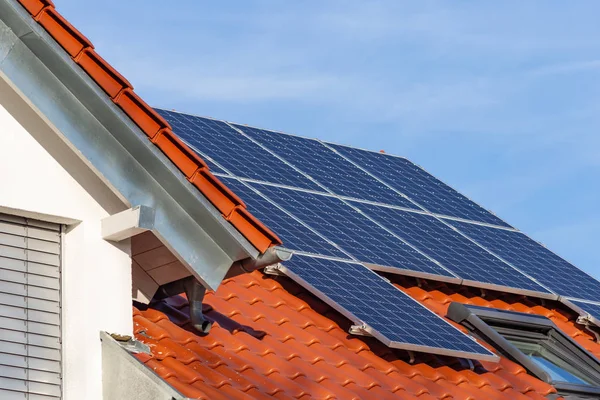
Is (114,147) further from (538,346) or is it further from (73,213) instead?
(538,346)

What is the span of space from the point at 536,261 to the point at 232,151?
3.79m

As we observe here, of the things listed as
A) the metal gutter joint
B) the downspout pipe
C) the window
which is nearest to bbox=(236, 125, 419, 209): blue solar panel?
the window

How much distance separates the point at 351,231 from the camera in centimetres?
1409

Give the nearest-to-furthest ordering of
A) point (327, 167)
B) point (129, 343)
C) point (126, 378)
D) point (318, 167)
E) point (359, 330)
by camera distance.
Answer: point (126, 378), point (129, 343), point (359, 330), point (318, 167), point (327, 167)

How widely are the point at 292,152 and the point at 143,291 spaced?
6.69 meters

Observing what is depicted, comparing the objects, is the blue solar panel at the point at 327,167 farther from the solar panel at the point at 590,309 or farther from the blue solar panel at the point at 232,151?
the solar panel at the point at 590,309

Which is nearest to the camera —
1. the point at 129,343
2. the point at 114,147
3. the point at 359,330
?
the point at 129,343

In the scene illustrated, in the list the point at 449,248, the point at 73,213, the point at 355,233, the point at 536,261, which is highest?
the point at 536,261

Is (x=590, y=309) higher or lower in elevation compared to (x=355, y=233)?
lower

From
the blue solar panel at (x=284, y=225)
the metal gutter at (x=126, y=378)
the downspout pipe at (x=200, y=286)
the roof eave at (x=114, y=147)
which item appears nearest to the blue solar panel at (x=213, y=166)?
the blue solar panel at (x=284, y=225)

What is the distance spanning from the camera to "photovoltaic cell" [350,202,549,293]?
47.3ft

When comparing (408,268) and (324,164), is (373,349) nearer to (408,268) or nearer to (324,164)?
(408,268)

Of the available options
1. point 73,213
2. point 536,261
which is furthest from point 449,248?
point 73,213

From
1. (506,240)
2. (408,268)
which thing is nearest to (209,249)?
(408,268)
